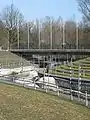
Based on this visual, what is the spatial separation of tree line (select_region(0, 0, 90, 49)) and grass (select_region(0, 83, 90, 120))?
259 feet

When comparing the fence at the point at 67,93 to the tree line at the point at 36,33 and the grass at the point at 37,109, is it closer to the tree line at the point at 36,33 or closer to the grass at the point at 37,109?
the grass at the point at 37,109

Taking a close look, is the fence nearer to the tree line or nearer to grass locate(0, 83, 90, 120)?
grass locate(0, 83, 90, 120)

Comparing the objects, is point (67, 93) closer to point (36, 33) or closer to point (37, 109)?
point (37, 109)

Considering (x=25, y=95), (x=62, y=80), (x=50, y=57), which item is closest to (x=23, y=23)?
(x=50, y=57)

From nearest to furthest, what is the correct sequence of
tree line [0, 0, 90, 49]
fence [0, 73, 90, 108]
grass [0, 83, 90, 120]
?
grass [0, 83, 90, 120], fence [0, 73, 90, 108], tree line [0, 0, 90, 49]

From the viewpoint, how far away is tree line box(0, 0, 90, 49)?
110 m

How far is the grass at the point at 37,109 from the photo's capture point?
19.4 meters

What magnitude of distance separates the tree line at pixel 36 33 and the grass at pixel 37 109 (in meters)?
78.9

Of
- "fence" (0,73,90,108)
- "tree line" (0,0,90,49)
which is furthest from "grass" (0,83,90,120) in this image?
"tree line" (0,0,90,49)

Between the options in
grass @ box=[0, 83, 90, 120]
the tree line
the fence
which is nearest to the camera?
grass @ box=[0, 83, 90, 120]

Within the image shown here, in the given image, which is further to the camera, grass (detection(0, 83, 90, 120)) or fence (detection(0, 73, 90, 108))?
fence (detection(0, 73, 90, 108))

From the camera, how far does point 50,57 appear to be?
328 feet

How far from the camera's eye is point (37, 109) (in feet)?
70.4

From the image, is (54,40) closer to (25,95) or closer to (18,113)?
(25,95)
